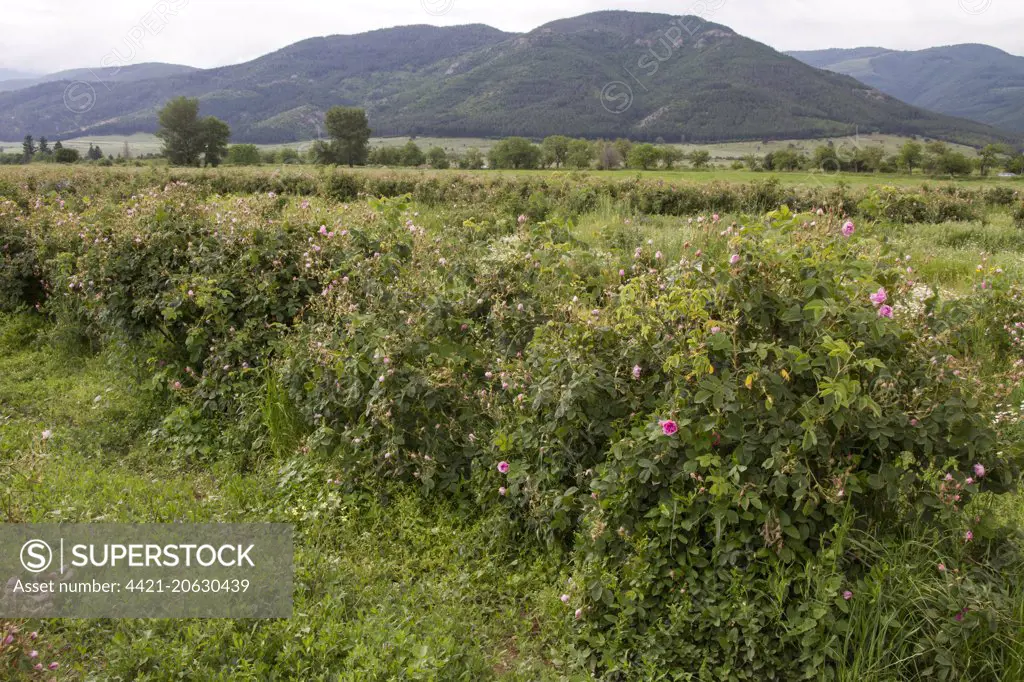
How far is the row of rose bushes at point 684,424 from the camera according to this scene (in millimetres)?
2572

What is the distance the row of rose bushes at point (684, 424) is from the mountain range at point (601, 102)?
3995 inches

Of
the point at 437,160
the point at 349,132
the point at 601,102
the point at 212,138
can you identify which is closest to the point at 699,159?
the point at 437,160

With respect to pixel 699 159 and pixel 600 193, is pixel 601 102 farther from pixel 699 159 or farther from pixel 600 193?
pixel 600 193

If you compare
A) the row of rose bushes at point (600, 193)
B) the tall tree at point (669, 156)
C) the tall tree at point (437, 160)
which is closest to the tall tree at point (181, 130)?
the tall tree at point (437, 160)

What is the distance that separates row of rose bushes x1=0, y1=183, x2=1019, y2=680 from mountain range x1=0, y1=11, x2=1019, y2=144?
101m

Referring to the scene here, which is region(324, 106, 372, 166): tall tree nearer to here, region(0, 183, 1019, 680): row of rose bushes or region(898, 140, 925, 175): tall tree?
region(898, 140, 925, 175): tall tree

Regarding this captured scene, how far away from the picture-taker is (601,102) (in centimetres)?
13612

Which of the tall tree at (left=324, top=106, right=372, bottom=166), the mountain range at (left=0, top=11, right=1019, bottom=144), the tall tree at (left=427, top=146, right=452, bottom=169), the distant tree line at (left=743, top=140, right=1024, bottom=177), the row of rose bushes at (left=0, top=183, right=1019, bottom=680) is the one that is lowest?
the row of rose bushes at (left=0, top=183, right=1019, bottom=680)

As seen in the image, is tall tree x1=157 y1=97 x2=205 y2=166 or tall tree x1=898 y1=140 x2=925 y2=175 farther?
tall tree x1=157 y1=97 x2=205 y2=166

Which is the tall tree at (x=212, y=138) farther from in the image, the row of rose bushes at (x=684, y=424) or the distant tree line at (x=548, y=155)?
the row of rose bushes at (x=684, y=424)

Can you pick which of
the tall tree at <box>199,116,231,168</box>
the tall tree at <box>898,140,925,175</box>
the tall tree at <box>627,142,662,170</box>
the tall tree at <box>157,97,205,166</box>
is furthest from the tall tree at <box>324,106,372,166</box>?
the tall tree at <box>898,140,925,175</box>

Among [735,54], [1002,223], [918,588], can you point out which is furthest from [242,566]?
[735,54]

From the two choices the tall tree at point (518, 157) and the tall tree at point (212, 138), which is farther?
the tall tree at point (212, 138)

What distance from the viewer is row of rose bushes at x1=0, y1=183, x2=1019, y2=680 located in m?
2.57
